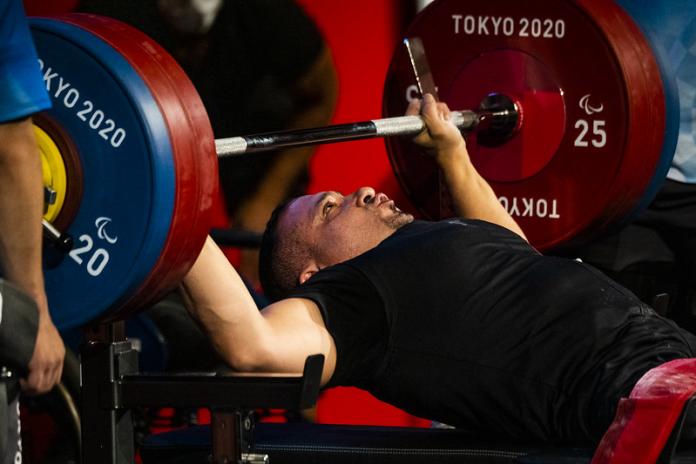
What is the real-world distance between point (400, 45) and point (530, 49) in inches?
12.6

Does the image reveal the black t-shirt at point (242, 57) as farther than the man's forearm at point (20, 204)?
Yes

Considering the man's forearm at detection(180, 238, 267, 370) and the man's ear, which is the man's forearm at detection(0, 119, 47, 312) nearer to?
the man's forearm at detection(180, 238, 267, 370)

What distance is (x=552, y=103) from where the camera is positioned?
318 cm

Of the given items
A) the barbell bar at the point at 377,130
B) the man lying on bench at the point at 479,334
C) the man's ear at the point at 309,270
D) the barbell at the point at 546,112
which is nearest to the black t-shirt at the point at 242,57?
the barbell at the point at 546,112

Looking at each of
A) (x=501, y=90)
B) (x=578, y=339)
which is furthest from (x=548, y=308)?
(x=501, y=90)

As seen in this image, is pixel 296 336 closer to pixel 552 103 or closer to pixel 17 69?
pixel 17 69

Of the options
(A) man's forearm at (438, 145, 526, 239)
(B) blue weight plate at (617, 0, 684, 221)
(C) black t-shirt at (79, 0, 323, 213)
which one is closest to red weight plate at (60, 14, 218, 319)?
(A) man's forearm at (438, 145, 526, 239)

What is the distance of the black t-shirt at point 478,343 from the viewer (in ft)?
7.18

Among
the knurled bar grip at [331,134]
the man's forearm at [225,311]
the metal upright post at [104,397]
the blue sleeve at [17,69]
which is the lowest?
the metal upright post at [104,397]

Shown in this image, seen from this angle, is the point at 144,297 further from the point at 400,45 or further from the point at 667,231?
the point at 667,231

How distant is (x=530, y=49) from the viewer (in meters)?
3.18

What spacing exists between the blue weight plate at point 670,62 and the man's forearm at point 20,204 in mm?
1716

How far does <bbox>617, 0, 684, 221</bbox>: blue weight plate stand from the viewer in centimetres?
315

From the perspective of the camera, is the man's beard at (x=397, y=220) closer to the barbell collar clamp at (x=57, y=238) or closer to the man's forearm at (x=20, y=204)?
the barbell collar clamp at (x=57, y=238)
